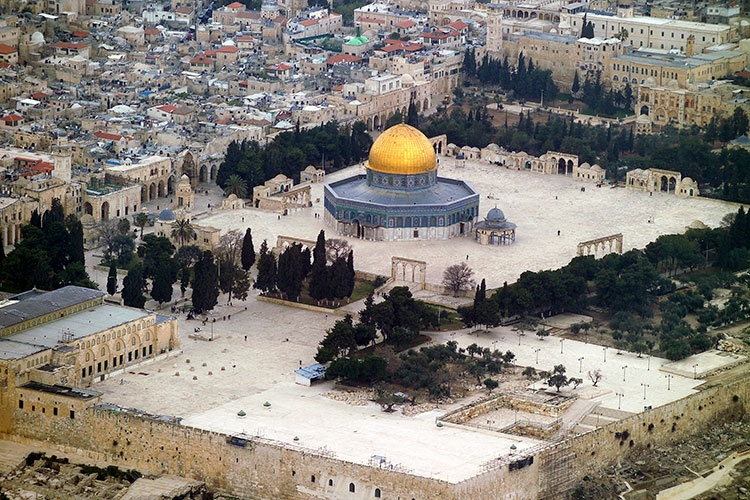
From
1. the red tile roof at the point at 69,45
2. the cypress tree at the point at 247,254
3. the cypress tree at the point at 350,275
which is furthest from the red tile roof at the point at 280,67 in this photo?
the cypress tree at the point at 350,275

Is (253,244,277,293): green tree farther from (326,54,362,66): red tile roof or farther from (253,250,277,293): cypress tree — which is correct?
(326,54,362,66): red tile roof

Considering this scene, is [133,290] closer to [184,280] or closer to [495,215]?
[184,280]

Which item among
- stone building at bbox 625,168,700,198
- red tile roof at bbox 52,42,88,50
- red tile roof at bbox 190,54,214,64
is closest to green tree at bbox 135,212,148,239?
stone building at bbox 625,168,700,198

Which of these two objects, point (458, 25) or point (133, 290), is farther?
point (458, 25)

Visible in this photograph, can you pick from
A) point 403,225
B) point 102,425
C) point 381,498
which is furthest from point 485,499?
point 403,225

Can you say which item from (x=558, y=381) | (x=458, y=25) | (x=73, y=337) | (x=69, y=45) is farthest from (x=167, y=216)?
(x=458, y=25)

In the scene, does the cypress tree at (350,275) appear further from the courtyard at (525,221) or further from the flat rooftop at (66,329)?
the flat rooftop at (66,329)

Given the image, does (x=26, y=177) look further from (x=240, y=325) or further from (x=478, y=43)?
(x=478, y=43)

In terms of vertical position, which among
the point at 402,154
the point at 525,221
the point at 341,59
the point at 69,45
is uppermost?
the point at 402,154
